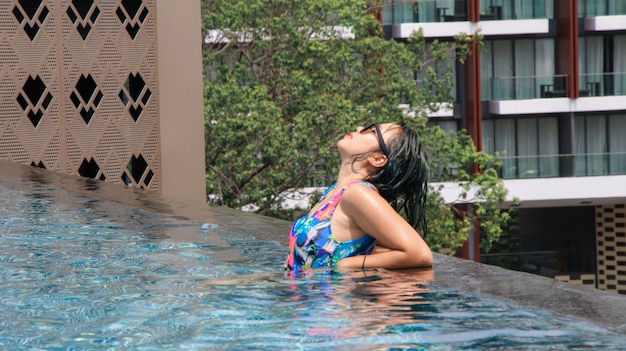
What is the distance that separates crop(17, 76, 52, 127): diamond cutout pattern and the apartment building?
19103 millimetres

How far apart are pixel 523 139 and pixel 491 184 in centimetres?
1114

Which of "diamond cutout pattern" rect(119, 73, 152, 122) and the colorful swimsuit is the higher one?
"diamond cutout pattern" rect(119, 73, 152, 122)

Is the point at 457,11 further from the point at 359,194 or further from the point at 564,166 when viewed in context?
the point at 359,194

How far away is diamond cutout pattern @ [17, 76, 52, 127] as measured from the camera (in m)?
11.3

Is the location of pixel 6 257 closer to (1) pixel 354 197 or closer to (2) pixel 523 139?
(1) pixel 354 197

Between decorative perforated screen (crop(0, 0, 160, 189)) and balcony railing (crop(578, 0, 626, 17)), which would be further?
balcony railing (crop(578, 0, 626, 17))

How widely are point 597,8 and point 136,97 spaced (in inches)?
845

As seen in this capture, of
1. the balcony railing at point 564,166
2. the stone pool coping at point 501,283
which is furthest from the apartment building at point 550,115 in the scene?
the stone pool coping at point 501,283

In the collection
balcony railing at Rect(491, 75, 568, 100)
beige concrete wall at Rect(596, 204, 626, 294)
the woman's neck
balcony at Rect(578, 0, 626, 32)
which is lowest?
beige concrete wall at Rect(596, 204, 626, 294)

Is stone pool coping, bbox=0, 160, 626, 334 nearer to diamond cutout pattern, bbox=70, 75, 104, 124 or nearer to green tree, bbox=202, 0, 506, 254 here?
diamond cutout pattern, bbox=70, 75, 104, 124

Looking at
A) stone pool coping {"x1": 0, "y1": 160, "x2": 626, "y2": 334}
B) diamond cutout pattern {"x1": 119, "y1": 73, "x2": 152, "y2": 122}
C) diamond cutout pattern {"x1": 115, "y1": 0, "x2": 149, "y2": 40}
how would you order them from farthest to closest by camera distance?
diamond cutout pattern {"x1": 119, "y1": 73, "x2": 152, "y2": 122}, diamond cutout pattern {"x1": 115, "y1": 0, "x2": 149, "y2": 40}, stone pool coping {"x1": 0, "y1": 160, "x2": 626, "y2": 334}

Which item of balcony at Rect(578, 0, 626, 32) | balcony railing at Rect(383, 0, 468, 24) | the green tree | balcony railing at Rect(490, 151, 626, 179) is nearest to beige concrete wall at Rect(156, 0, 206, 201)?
the green tree

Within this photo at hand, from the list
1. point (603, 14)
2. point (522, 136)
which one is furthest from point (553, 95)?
point (603, 14)

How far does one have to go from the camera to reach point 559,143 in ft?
103
